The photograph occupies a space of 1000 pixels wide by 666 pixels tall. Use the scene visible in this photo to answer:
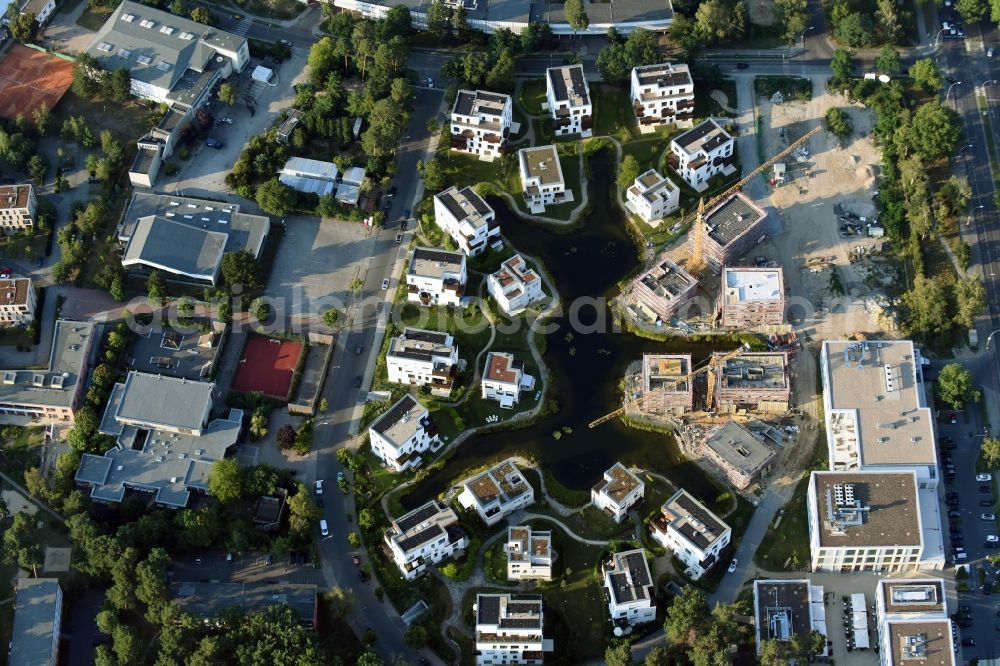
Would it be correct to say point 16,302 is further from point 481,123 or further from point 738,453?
point 738,453

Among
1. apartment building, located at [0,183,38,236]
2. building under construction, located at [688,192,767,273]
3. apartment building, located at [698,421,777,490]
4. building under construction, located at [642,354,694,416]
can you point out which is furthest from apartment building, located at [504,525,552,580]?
apartment building, located at [0,183,38,236]

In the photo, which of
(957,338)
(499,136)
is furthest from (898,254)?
(499,136)

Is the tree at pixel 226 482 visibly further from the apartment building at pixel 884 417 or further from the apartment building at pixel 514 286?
the apartment building at pixel 884 417

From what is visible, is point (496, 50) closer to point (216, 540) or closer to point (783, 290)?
point (783, 290)

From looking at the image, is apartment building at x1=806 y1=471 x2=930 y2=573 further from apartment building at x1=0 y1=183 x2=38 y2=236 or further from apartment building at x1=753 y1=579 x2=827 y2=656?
apartment building at x1=0 y1=183 x2=38 y2=236

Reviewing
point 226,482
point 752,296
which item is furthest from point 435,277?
point 752,296

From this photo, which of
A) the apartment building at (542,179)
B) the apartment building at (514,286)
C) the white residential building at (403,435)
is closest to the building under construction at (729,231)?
the apartment building at (542,179)
